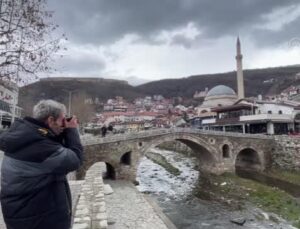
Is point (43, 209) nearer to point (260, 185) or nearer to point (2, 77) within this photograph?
point (2, 77)

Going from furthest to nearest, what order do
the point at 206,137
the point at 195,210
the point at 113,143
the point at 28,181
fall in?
the point at 206,137 < the point at 113,143 < the point at 195,210 < the point at 28,181

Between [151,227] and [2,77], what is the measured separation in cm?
801

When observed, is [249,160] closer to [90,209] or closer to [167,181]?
[167,181]

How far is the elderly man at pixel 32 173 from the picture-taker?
2.98 metres

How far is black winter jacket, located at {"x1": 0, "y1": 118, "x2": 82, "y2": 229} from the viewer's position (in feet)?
9.76

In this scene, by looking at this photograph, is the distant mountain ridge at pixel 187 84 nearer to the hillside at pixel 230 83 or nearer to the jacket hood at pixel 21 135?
the hillside at pixel 230 83

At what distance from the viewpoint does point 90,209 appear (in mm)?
9484

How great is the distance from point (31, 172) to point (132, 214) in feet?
37.8

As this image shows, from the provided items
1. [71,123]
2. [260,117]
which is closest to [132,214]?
[71,123]

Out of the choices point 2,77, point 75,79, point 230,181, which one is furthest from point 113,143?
point 75,79

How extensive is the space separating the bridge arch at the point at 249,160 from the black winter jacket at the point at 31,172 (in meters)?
34.1

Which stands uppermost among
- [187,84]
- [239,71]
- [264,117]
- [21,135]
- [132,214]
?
[187,84]

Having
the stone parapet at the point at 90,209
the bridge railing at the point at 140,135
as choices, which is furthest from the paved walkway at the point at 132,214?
the bridge railing at the point at 140,135

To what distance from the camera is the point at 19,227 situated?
9.86ft
